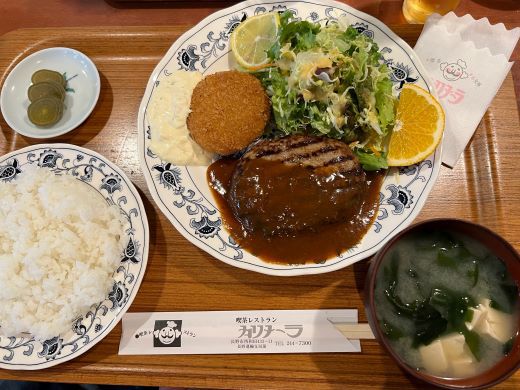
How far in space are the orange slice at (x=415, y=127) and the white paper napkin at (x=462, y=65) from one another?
18cm

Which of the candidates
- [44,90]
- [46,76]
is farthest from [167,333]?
[46,76]

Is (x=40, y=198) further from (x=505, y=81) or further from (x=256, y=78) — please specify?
(x=505, y=81)

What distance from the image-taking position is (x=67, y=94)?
100 inches

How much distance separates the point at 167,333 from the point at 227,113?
3.78ft

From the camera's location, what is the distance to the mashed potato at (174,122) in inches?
86.7

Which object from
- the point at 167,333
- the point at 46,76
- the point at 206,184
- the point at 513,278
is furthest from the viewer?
the point at 46,76

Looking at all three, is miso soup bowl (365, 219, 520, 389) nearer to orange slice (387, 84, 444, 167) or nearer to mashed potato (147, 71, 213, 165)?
orange slice (387, 84, 444, 167)

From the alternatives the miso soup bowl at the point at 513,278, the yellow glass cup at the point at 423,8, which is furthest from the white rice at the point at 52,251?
the yellow glass cup at the point at 423,8

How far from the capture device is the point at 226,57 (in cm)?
238

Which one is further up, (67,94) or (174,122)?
(174,122)

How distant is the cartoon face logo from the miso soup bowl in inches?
43.4

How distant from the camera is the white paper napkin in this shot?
225cm

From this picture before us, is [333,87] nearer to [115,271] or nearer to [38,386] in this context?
[115,271]

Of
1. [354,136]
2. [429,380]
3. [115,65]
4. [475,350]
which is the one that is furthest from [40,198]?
[475,350]
